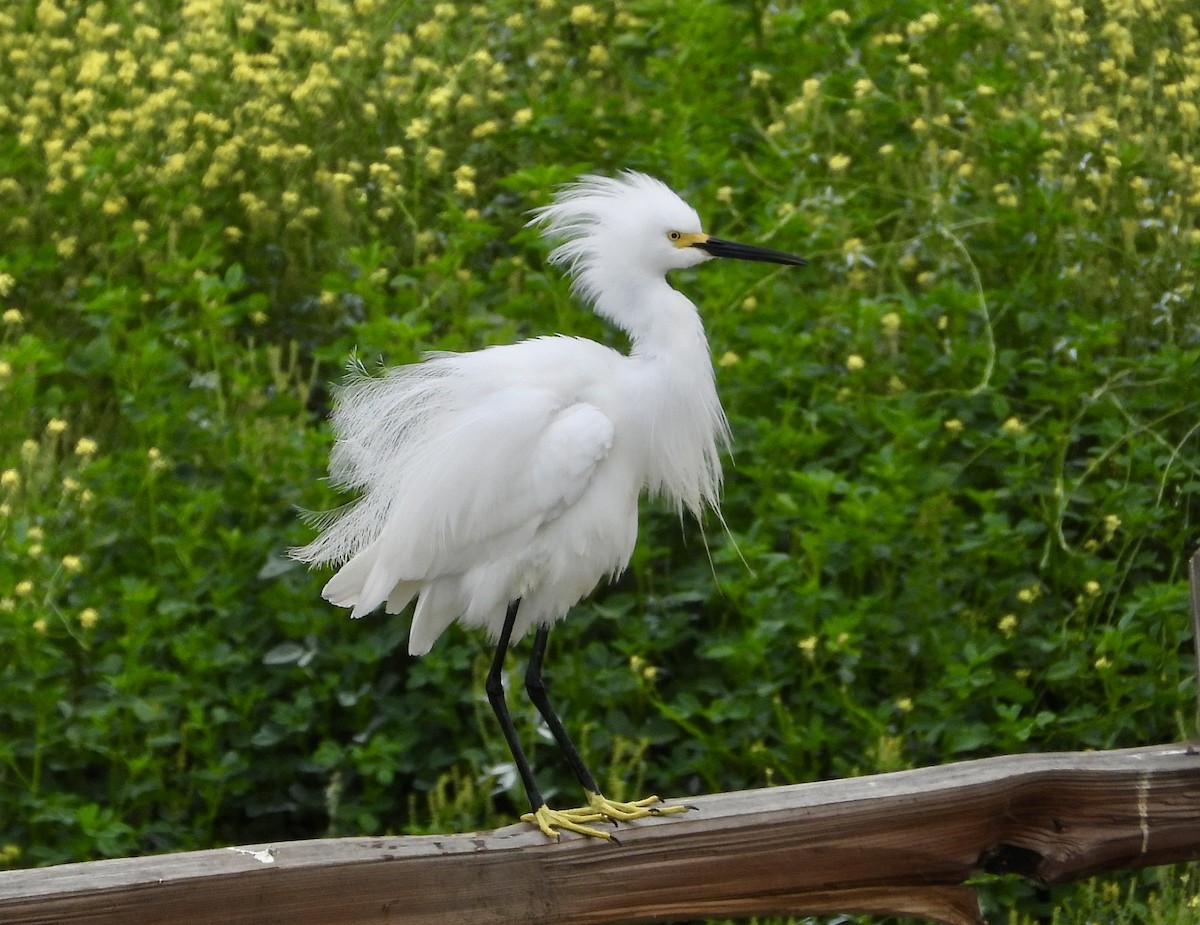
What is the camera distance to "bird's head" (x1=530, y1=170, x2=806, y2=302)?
236cm

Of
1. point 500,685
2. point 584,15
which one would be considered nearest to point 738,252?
point 500,685

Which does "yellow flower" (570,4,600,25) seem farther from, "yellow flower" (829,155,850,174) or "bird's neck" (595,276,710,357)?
"bird's neck" (595,276,710,357)

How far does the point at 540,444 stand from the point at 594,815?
0.54 metres

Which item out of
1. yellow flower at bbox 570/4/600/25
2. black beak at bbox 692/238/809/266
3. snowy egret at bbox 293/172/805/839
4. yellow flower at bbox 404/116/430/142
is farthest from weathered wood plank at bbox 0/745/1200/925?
yellow flower at bbox 570/4/600/25

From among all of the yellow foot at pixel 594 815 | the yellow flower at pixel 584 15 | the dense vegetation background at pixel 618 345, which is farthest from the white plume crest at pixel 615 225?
the yellow flower at pixel 584 15

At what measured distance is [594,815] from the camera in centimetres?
206

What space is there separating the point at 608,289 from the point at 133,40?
3216 mm

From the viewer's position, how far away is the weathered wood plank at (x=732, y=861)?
1.54 metres

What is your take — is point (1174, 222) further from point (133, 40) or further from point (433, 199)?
point (133, 40)

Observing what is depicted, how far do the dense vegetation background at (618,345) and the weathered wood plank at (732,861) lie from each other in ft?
3.17

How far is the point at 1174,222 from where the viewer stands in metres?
3.95

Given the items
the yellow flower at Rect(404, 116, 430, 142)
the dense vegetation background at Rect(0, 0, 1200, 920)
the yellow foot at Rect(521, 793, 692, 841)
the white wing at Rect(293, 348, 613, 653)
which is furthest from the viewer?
the yellow flower at Rect(404, 116, 430, 142)

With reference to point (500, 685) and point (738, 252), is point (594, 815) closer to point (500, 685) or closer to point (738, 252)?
point (500, 685)

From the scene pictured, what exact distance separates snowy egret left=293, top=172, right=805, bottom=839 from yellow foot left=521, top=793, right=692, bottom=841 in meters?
0.09
